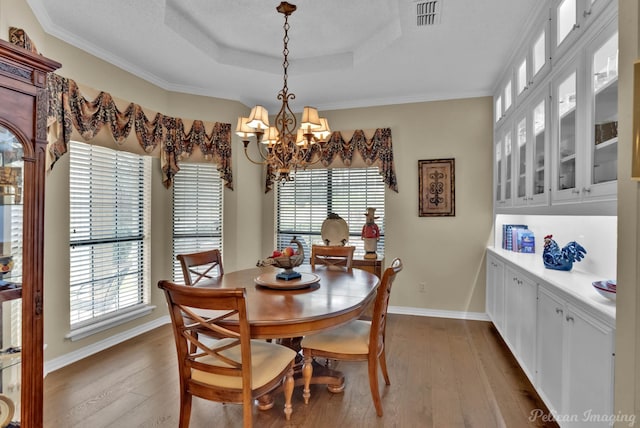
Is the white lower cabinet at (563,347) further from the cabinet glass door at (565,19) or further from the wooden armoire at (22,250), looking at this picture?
the wooden armoire at (22,250)

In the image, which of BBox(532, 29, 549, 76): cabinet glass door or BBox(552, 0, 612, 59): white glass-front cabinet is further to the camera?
BBox(532, 29, 549, 76): cabinet glass door

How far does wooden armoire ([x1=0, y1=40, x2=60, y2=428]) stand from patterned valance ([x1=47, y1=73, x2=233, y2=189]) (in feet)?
3.80

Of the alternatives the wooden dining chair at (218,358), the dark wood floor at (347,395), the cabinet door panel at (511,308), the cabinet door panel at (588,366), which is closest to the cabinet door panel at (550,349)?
the cabinet door panel at (588,366)

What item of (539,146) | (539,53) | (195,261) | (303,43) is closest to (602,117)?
(539,146)

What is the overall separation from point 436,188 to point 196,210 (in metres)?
3.12

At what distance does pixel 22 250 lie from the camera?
1674mm

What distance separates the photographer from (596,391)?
4.95ft

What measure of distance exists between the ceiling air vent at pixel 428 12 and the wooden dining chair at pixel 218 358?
7.99ft

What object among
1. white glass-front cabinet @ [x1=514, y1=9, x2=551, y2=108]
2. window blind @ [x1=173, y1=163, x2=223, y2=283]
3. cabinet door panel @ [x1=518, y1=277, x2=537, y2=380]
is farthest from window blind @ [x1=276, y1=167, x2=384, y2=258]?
cabinet door panel @ [x1=518, y1=277, x2=537, y2=380]

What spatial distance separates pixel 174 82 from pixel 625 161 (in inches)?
166

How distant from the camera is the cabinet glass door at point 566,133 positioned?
1.95m

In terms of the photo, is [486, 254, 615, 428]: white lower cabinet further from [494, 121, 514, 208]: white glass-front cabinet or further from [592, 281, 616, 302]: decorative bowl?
[494, 121, 514, 208]: white glass-front cabinet

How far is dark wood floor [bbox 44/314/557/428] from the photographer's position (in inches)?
83.7

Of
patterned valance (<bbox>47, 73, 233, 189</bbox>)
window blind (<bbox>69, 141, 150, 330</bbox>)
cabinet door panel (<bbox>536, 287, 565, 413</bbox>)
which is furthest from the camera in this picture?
window blind (<bbox>69, 141, 150, 330</bbox>)
